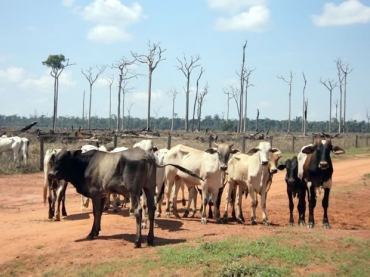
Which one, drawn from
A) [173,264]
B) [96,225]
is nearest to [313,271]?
[173,264]

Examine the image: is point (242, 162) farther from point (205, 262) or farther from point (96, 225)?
point (205, 262)

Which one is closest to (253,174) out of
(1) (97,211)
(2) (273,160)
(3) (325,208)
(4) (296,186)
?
(2) (273,160)

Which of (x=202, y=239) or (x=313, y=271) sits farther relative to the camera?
(x=202, y=239)

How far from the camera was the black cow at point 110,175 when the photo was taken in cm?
1031

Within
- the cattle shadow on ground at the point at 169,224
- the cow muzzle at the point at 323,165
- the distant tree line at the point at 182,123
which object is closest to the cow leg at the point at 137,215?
the cattle shadow on ground at the point at 169,224

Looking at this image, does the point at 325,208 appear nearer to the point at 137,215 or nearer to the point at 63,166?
the point at 137,215

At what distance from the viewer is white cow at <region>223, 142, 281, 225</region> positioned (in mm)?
12961

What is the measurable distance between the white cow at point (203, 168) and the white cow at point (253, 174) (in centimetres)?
59

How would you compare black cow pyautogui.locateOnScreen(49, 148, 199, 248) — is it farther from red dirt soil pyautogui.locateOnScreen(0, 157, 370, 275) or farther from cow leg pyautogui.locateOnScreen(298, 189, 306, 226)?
cow leg pyautogui.locateOnScreen(298, 189, 306, 226)

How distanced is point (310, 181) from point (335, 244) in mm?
3753

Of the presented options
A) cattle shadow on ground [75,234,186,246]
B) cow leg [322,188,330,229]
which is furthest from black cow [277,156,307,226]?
cattle shadow on ground [75,234,186,246]

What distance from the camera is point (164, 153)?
15250 mm

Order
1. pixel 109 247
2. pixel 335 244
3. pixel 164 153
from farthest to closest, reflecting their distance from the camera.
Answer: pixel 164 153, pixel 109 247, pixel 335 244

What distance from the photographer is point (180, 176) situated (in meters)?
13.9
